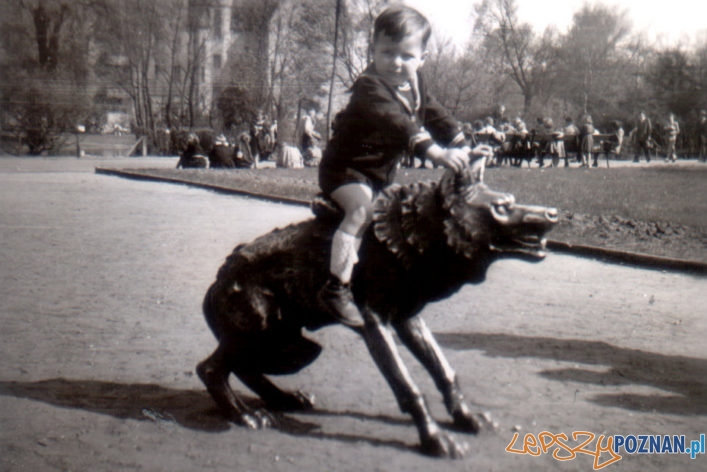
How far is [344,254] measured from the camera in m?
3.91

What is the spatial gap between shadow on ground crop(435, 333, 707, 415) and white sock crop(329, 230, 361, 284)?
170 cm

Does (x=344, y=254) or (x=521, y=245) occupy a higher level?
(x=521, y=245)

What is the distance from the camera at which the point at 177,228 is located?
12.9m

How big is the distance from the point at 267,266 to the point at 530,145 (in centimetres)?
2636

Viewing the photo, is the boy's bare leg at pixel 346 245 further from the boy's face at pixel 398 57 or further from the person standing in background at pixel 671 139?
the person standing in background at pixel 671 139

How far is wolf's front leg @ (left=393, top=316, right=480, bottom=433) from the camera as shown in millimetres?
4203

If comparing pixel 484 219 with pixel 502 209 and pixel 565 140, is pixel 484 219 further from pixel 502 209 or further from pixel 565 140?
pixel 565 140

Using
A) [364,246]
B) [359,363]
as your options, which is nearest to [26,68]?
[359,363]

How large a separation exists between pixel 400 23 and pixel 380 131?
44 centimetres

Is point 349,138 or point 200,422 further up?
point 349,138

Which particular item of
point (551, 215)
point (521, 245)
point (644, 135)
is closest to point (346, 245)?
point (521, 245)

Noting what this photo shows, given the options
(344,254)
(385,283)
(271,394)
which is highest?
(344,254)

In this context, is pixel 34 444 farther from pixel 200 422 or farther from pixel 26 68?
pixel 26 68

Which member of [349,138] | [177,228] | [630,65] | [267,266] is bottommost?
[177,228]
